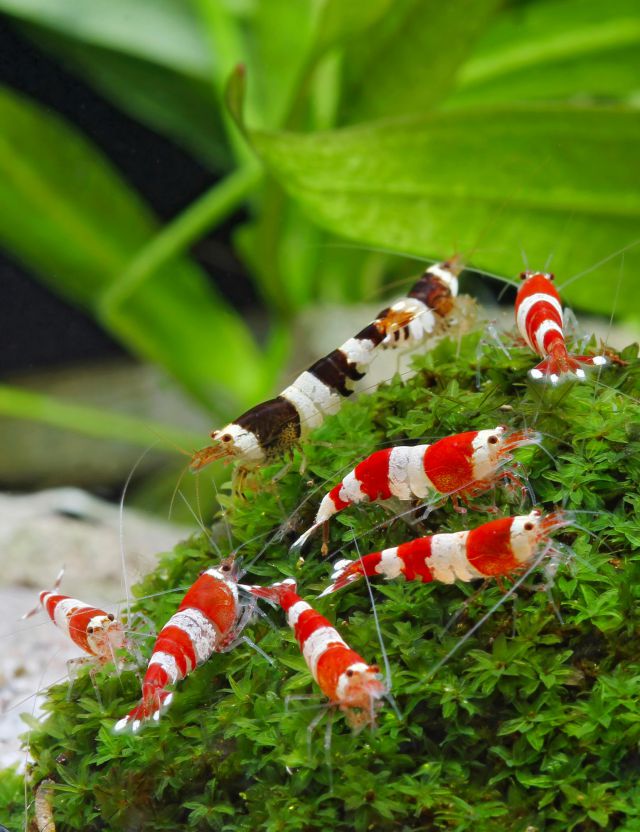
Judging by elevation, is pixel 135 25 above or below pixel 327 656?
above

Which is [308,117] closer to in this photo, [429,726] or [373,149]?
[373,149]

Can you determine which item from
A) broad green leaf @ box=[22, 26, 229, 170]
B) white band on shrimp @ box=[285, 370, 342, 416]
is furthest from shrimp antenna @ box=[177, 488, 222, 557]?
broad green leaf @ box=[22, 26, 229, 170]

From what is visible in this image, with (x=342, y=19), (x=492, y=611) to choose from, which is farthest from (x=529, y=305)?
(x=342, y=19)

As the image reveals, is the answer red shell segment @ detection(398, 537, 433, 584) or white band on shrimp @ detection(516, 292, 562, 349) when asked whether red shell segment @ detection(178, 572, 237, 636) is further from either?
white band on shrimp @ detection(516, 292, 562, 349)

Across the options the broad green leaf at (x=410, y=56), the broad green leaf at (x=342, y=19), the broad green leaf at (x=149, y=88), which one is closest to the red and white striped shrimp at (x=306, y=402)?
the broad green leaf at (x=342, y=19)

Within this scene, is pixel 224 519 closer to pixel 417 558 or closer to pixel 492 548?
pixel 417 558

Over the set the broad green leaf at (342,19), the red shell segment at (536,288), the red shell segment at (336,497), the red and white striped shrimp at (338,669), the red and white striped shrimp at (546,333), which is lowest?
the red and white striped shrimp at (338,669)

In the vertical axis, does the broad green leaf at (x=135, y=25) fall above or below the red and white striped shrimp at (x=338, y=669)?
above

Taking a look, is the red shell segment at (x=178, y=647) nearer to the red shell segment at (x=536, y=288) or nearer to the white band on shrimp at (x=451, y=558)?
the white band on shrimp at (x=451, y=558)
